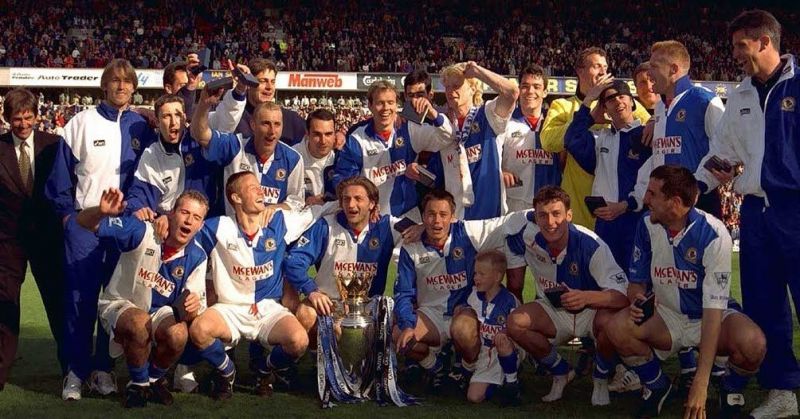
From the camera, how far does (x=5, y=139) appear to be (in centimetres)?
594

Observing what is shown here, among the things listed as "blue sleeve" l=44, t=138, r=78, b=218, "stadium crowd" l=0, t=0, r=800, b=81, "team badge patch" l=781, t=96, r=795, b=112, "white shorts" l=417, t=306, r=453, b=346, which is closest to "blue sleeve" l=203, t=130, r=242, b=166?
"blue sleeve" l=44, t=138, r=78, b=218

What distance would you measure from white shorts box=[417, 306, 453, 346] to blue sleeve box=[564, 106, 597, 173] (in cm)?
137

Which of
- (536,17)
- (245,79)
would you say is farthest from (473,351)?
(536,17)

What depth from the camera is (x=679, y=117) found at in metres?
5.62

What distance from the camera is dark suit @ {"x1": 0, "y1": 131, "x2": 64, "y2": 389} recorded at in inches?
228

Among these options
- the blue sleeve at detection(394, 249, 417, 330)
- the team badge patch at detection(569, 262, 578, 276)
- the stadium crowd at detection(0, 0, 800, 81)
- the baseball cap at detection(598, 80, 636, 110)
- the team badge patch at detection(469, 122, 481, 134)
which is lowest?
the blue sleeve at detection(394, 249, 417, 330)

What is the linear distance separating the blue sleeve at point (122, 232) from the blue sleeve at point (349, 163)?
155cm

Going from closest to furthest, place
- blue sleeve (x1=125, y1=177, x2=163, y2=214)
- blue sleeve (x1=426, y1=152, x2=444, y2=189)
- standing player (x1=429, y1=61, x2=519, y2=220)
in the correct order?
1. blue sleeve (x1=125, y1=177, x2=163, y2=214)
2. standing player (x1=429, y1=61, x2=519, y2=220)
3. blue sleeve (x1=426, y1=152, x2=444, y2=189)

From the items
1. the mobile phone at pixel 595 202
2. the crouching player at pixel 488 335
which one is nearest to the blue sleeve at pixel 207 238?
the crouching player at pixel 488 335

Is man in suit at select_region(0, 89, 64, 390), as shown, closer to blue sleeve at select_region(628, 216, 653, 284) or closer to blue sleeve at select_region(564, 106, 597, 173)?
blue sleeve at select_region(564, 106, 597, 173)

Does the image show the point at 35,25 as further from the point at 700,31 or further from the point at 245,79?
the point at 245,79

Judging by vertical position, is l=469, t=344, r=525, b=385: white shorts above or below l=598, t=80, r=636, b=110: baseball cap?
below

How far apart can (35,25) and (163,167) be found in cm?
3127

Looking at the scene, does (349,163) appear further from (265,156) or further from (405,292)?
(405,292)
